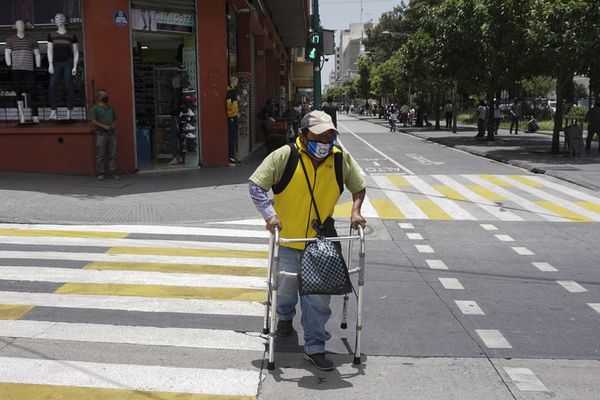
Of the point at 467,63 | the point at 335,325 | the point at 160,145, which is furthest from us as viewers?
the point at 467,63

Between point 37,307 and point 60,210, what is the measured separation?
206 inches

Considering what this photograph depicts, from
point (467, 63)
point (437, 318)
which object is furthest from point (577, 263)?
point (467, 63)

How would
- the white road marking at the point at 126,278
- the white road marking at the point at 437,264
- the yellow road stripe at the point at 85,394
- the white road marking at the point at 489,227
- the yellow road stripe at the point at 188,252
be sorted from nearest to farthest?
the yellow road stripe at the point at 85,394, the white road marking at the point at 126,278, the white road marking at the point at 437,264, the yellow road stripe at the point at 188,252, the white road marking at the point at 489,227

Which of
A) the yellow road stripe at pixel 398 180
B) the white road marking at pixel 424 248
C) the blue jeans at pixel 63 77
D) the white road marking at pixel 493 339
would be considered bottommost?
the white road marking at pixel 424 248

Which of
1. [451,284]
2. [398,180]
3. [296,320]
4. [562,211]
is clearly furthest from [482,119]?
[296,320]

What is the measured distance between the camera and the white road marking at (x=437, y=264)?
7.59 meters

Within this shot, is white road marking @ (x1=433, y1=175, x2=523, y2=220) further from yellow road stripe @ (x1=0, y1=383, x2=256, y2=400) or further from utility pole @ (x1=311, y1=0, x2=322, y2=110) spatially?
yellow road stripe @ (x1=0, y1=383, x2=256, y2=400)

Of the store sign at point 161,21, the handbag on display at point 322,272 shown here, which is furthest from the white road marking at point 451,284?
the store sign at point 161,21

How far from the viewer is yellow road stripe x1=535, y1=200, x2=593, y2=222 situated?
35.2 feet

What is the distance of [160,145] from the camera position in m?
17.3

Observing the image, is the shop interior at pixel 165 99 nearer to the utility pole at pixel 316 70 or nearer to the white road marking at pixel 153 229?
the utility pole at pixel 316 70

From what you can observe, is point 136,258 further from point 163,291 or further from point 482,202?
point 482,202

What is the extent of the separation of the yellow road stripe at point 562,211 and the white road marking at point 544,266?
3.37m

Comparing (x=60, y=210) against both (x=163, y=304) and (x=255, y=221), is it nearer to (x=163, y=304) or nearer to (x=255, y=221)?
(x=255, y=221)
